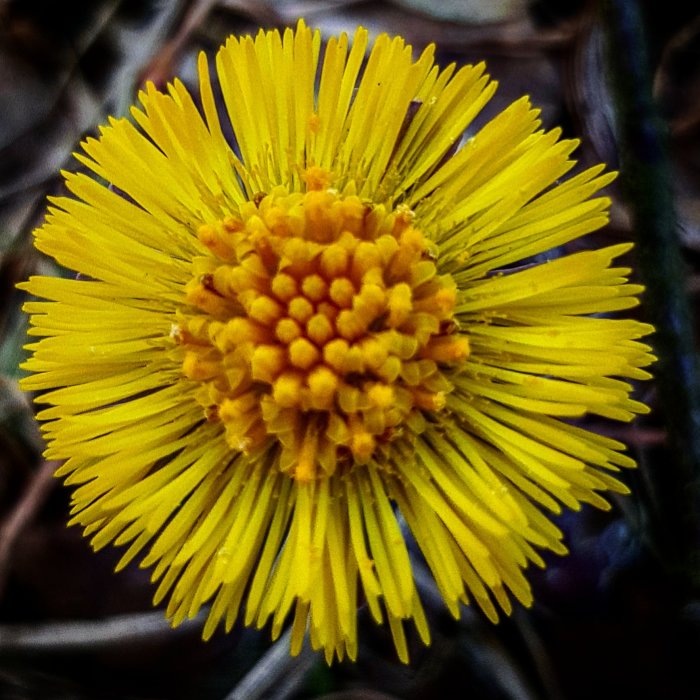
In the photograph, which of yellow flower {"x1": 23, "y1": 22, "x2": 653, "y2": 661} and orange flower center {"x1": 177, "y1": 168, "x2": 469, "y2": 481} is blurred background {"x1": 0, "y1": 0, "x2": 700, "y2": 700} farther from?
orange flower center {"x1": 177, "y1": 168, "x2": 469, "y2": 481}

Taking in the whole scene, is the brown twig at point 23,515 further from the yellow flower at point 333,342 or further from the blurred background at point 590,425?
the yellow flower at point 333,342

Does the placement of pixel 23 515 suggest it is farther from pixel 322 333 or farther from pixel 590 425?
pixel 590 425

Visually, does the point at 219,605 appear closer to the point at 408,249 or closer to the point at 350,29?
the point at 408,249

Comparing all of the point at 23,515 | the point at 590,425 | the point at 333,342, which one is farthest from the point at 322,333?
the point at 23,515

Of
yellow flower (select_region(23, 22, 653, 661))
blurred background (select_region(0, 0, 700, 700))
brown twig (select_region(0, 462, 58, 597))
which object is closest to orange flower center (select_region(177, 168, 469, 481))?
yellow flower (select_region(23, 22, 653, 661))

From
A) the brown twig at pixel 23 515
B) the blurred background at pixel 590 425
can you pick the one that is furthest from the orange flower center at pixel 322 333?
the brown twig at pixel 23 515

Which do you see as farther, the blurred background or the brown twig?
the brown twig

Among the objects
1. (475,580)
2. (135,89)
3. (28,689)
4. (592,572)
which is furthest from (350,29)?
(28,689)
